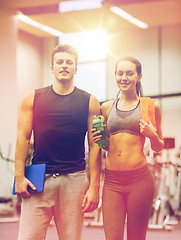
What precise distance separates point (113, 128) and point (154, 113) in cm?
21

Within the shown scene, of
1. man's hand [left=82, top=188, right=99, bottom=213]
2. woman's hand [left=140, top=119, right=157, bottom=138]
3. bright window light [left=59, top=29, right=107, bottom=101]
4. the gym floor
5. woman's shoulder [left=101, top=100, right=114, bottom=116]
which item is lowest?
the gym floor

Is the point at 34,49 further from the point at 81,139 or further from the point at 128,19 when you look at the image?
the point at 81,139

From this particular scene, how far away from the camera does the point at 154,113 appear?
1.96 m

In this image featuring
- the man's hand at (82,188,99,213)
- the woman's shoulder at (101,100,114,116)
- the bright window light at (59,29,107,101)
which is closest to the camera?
the man's hand at (82,188,99,213)

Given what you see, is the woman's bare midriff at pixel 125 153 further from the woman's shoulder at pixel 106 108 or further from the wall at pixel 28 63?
the wall at pixel 28 63

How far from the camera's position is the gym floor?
4.57m

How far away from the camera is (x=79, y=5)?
21.1 feet

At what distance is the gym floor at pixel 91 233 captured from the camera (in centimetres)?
457

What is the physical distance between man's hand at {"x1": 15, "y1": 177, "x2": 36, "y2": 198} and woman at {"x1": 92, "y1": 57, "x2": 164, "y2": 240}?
1.14 feet

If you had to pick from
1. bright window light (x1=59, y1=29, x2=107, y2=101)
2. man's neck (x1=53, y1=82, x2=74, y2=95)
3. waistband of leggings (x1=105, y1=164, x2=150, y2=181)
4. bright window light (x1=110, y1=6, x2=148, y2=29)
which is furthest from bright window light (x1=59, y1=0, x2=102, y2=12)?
waistband of leggings (x1=105, y1=164, x2=150, y2=181)

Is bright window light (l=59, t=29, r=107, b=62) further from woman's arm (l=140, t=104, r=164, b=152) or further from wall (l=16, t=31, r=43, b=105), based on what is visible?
woman's arm (l=140, t=104, r=164, b=152)

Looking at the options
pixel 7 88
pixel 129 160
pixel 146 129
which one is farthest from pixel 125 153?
pixel 7 88

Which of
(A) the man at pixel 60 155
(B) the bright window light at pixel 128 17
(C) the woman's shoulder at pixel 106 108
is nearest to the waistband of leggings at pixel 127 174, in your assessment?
(A) the man at pixel 60 155

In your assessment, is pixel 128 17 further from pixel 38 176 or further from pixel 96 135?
pixel 38 176
